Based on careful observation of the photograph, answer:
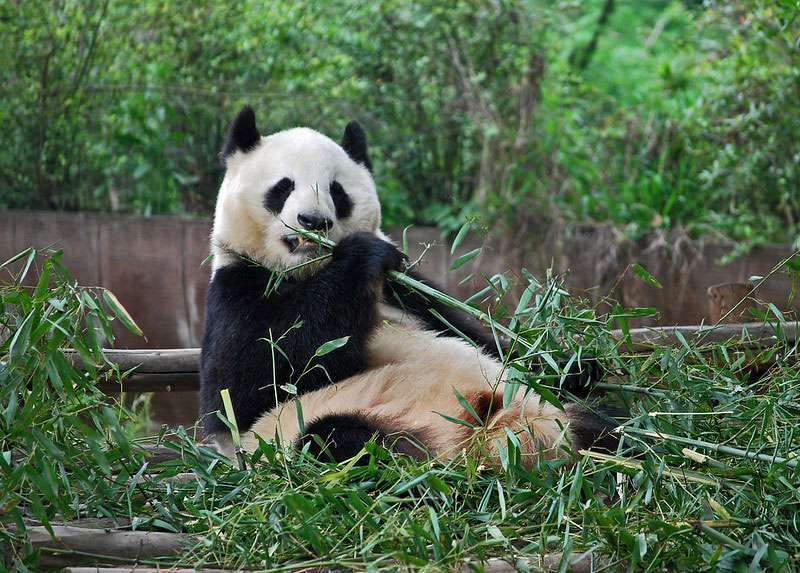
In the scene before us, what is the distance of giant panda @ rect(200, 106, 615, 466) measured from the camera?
269cm

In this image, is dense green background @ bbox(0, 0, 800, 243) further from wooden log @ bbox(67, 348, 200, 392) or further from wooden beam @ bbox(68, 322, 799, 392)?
wooden log @ bbox(67, 348, 200, 392)

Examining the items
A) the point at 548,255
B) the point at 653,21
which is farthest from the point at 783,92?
the point at 653,21

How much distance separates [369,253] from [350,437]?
2.25ft

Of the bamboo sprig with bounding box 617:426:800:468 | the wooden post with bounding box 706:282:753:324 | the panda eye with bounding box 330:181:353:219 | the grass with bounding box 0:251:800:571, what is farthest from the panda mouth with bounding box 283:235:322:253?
the wooden post with bounding box 706:282:753:324

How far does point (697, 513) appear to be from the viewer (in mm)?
2236

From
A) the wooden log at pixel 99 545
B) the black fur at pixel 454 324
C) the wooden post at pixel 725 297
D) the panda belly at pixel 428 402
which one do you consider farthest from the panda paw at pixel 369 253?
the wooden post at pixel 725 297

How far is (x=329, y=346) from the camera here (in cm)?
265

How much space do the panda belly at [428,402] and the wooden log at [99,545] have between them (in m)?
0.44

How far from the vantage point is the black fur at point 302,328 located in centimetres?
291

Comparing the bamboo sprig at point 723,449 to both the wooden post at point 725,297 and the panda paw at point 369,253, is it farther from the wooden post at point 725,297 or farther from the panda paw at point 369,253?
the wooden post at point 725,297

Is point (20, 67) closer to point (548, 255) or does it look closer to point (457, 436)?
point (548, 255)

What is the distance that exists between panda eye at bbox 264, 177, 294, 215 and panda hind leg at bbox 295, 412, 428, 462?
0.93 metres

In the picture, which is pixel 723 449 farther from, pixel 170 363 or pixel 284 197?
pixel 170 363

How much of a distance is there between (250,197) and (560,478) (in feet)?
5.31
